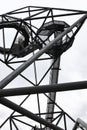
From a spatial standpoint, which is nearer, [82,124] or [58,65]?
[82,124]

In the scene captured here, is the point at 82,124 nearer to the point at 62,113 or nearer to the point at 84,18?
the point at 62,113

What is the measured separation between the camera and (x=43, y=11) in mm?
15828

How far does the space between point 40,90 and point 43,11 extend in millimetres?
9338

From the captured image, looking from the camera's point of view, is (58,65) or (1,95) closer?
(1,95)

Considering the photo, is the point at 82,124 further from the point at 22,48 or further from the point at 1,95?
the point at 1,95

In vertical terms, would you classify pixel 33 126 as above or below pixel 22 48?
below

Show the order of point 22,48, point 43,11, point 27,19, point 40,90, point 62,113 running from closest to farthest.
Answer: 1. point 40,90
2. point 27,19
3. point 43,11
4. point 62,113
5. point 22,48

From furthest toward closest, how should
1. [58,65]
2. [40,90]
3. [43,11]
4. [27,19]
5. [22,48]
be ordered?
[58,65] < [22,48] < [43,11] < [27,19] < [40,90]

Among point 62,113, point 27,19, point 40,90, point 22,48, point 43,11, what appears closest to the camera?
point 40,90

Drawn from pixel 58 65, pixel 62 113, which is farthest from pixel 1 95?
pixel 58 65

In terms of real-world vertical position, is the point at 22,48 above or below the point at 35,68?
above

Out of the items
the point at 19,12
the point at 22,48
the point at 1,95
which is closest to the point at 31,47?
the point at 22,48

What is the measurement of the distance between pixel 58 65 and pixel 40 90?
44.2 feet

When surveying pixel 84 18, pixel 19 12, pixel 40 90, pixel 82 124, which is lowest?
pixel 40 90
